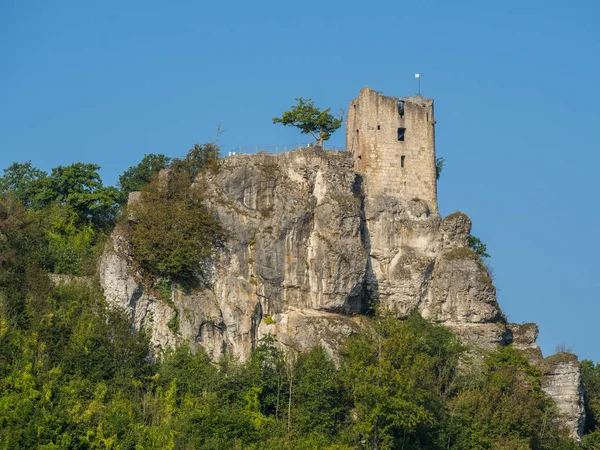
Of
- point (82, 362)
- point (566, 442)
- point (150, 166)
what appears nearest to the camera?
point (82, 362)

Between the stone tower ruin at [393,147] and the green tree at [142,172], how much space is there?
9.13 m

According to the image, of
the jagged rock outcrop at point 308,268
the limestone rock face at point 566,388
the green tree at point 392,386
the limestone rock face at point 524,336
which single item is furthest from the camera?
the limestone rock face at point 524,336

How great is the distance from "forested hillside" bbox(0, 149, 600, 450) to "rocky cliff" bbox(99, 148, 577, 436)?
77 centimetres

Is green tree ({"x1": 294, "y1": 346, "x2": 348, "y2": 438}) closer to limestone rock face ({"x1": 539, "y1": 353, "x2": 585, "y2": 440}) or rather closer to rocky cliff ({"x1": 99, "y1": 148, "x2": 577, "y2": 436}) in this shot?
rocky cliff ({"x1": 99, "y1": 148, "x2": 577, "y2": 436})

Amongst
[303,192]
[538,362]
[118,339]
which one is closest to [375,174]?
[303,192]

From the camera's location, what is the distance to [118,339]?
177 feet

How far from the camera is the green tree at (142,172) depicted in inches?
2601

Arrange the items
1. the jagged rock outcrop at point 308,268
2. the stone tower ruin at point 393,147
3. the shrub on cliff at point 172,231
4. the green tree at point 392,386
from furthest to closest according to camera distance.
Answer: the stone tower ruin at point 393,147
the shrub on cliff at point 172,231
the jagged rock outcrop at point 308,268
the green tree at point 392,386

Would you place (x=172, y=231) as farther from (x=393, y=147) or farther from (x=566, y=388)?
(x=566, y=388)

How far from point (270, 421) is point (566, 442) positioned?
12.3 m

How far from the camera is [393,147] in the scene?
62.2 metres

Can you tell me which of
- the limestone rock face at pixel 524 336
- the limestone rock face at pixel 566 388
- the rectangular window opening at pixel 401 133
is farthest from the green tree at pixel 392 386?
the rectangular window opening at pixel 401 133

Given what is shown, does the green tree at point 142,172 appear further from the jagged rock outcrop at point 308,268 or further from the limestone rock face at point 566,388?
the limestone rock face at point 566,388

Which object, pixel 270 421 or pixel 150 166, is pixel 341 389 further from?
pixel 150 166
